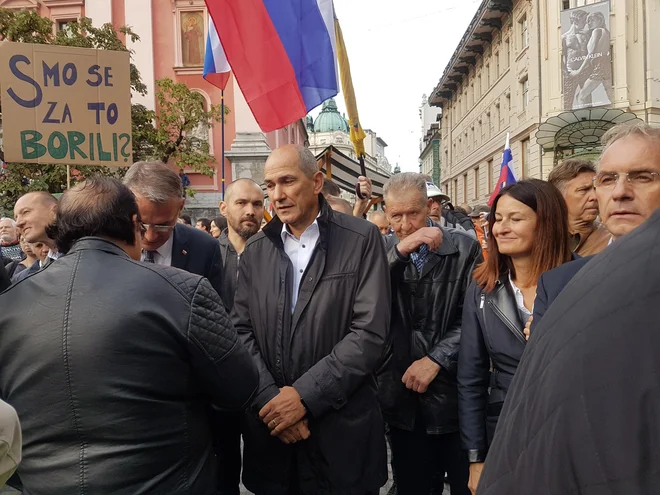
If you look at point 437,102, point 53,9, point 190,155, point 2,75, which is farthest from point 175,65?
point 437,102

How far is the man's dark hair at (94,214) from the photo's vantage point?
1.67m

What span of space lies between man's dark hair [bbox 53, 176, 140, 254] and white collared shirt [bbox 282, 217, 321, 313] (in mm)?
862

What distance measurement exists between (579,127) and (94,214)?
19665mm

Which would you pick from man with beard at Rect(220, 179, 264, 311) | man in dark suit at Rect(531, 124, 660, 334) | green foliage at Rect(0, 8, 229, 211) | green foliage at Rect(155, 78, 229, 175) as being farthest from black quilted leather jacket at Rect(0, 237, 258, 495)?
green foliage at Rect(155, 78, 229, 175)

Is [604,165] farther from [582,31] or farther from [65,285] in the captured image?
[582,31]

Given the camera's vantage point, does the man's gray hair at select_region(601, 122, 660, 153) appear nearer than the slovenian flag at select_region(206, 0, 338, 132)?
Yes

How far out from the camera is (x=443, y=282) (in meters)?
2.83

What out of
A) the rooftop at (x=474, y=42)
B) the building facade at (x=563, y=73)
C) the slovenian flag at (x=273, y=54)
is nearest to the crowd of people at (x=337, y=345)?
the slovenian flag at (x=273, y=54)

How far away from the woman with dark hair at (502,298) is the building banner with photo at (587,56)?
21.0m

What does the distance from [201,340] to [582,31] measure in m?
22.9

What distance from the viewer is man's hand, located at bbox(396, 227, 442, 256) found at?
2.67m

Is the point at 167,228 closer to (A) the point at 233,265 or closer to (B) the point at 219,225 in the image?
(A) the point at 233,265

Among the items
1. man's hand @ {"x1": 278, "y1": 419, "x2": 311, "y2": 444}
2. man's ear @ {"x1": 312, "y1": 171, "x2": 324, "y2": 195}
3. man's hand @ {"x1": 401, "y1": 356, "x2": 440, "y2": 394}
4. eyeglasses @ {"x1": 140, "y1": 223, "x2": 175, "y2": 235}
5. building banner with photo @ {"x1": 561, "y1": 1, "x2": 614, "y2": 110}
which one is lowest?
man's hand @ {"x1": 278, "y1": 419, "x2": 311, "y2": 444}

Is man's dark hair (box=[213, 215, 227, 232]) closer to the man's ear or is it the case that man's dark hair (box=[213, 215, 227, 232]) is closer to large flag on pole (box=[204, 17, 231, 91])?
large flag on pole (box=[204, 17, 231, 91])
